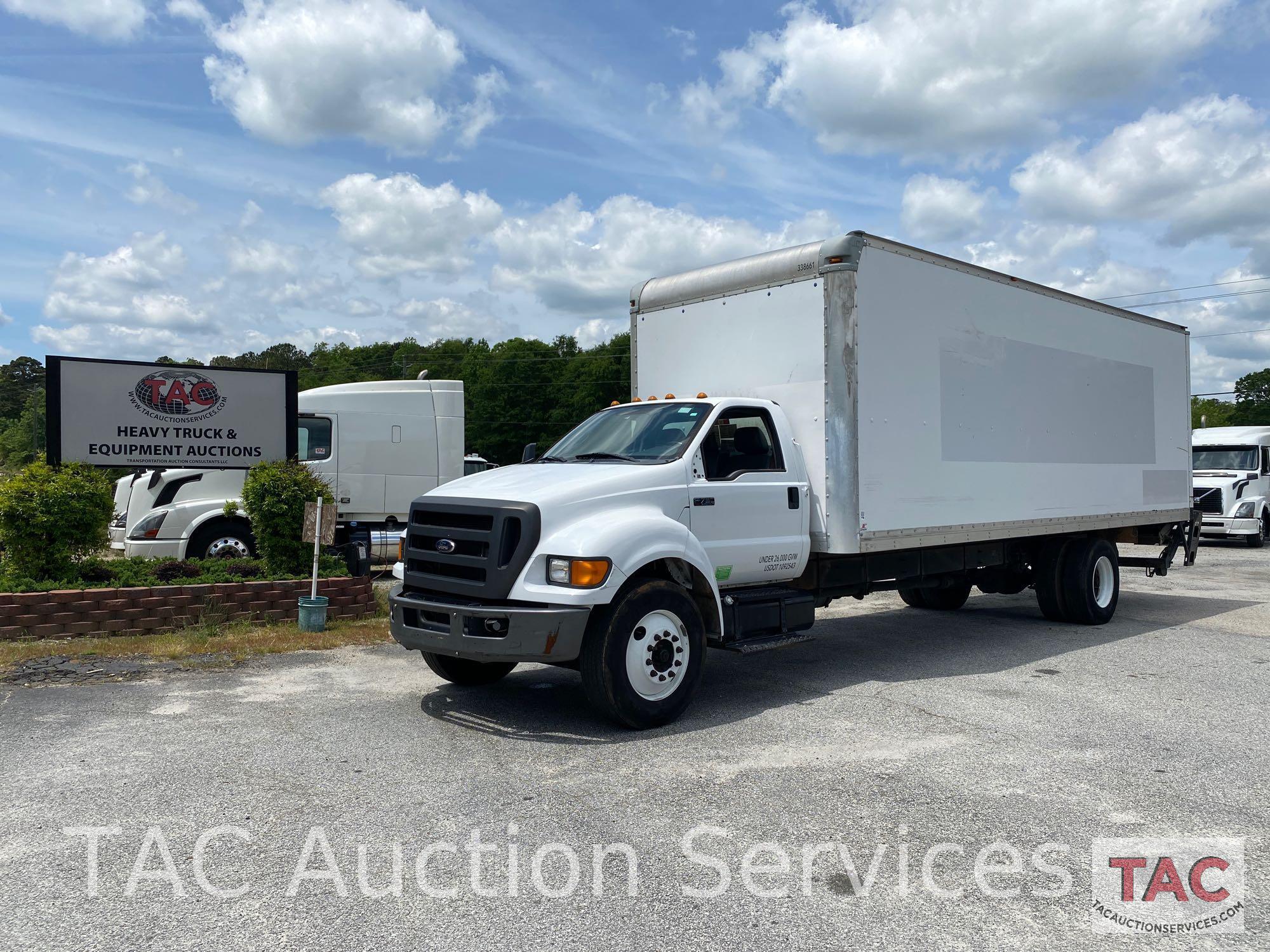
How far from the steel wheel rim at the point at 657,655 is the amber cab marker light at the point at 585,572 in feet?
1.58

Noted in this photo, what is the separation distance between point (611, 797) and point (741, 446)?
10.7 feet

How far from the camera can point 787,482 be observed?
7.69m

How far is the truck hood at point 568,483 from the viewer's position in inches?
253

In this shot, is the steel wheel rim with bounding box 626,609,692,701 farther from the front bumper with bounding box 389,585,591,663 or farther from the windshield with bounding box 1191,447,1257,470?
the windshield with bounding box 1191,447,1257,470

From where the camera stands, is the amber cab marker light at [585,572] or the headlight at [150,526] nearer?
the amber cab marker light at [585,572]

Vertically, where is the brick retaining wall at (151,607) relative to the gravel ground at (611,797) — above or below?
above

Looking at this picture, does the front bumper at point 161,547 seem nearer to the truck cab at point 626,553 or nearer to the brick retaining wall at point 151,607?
the brick retaining wall at point 151,607

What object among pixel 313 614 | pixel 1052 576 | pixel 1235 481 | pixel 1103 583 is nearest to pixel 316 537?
pixel 313 614

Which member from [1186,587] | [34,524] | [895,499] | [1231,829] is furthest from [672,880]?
[1186,587]

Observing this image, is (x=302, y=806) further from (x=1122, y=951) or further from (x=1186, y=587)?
(x=1186, y=587)

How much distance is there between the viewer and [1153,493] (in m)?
12.0

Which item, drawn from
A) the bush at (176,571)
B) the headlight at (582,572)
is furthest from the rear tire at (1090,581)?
the bush at (176,571)

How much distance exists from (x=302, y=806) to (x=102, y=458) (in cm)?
795

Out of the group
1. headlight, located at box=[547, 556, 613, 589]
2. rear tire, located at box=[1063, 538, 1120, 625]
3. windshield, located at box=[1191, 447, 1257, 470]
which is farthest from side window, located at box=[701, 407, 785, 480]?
windshield, located at box=[1191, 447, 1257, 470]
